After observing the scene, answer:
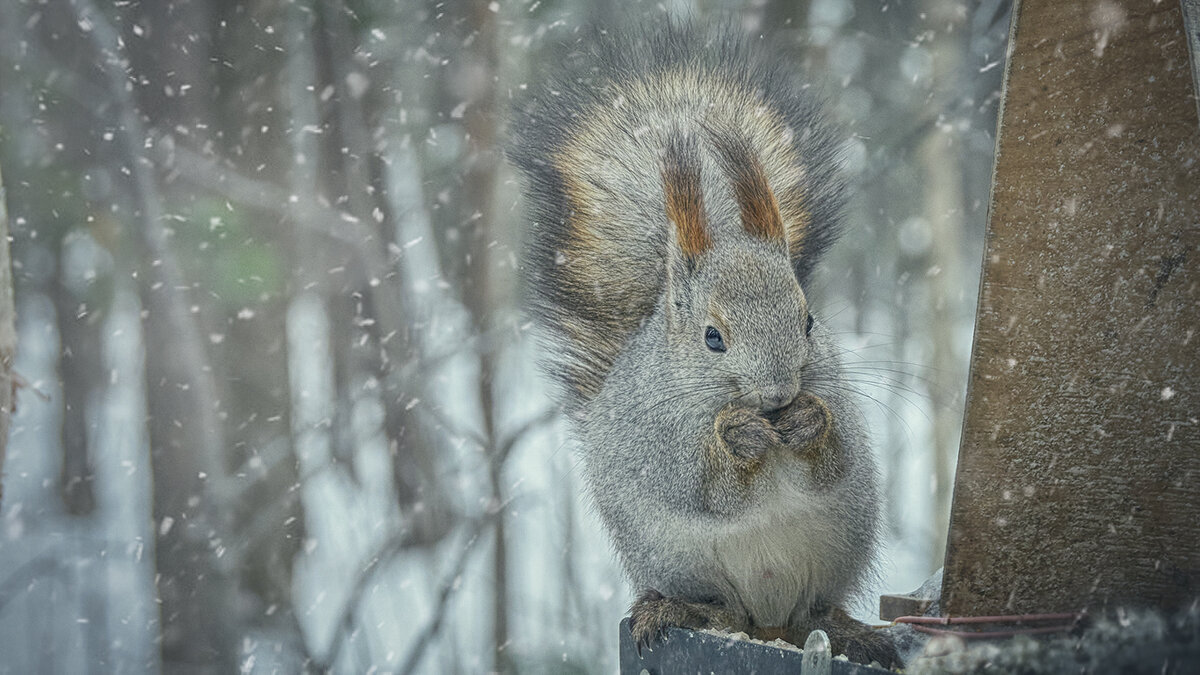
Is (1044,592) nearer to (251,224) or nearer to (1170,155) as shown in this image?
(1170,155)

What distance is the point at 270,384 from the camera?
2.93m

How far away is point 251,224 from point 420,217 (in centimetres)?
46

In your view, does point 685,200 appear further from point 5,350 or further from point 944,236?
point 944,236

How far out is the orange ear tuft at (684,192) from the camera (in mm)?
1258

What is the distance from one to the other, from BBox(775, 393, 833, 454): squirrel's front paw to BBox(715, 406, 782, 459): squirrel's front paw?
0.05ft

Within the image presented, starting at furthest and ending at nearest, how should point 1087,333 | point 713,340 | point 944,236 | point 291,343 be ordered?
point 944,236
point 291,343
point 713,340
point 1087,333

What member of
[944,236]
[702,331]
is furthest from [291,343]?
[944,236]

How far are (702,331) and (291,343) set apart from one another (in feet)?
6.25

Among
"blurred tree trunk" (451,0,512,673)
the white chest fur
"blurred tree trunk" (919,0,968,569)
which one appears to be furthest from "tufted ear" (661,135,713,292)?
"blurred tree trunk" (919,0,968,569)

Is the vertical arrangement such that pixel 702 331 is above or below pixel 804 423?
above

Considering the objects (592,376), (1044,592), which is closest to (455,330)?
(592,376)

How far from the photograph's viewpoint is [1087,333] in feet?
3.11

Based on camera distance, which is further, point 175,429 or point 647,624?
point 175,429

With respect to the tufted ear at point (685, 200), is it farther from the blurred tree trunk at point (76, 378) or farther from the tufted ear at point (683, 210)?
the blurred tree trunk at point (76, 378)
